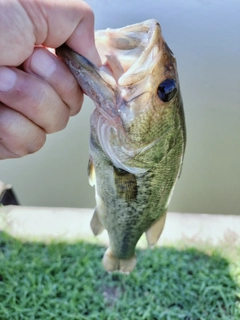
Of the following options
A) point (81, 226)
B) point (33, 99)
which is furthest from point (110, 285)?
point (33, 99)

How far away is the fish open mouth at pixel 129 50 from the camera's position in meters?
0.96

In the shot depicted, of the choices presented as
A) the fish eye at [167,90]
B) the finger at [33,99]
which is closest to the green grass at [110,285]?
the finger at [33,99]

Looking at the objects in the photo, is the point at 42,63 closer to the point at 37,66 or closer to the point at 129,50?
the point at 37,66

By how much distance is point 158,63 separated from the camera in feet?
3.18

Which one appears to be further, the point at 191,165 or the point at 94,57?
the point at 191,165

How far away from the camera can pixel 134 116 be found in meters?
1.04

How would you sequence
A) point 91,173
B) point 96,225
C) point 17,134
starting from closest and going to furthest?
point 17,134, point 91,173, point 96,225

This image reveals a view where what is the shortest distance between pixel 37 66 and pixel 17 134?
8.7 inches

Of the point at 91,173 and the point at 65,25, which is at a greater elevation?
the point at 65,25

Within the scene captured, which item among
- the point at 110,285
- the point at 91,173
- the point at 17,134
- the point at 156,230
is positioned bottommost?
the point at 110,285

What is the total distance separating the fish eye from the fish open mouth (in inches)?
2.4

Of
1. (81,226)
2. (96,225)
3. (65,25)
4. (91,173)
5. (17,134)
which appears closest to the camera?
(65,25)

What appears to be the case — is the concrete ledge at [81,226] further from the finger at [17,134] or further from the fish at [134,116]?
the finger at [17,134]

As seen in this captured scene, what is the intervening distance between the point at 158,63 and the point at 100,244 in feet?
6.23
